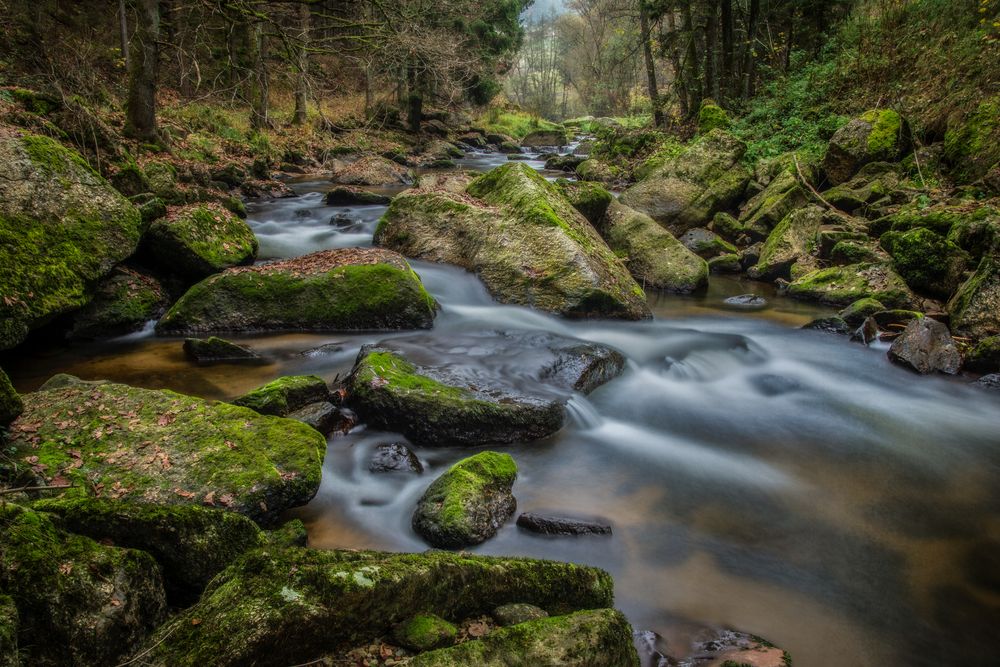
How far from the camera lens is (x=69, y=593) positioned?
74.5 inches

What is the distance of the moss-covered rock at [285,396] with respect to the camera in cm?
475

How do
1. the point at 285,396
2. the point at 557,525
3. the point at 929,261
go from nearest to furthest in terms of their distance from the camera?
the point at 557,525 → the point at 285,396 → the point at 929,261

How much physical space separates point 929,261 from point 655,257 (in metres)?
4.11

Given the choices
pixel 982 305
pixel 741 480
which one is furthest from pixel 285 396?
pixel 982 305

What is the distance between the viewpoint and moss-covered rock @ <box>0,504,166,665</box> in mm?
1828

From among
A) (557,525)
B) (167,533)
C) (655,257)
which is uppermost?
(655,257)

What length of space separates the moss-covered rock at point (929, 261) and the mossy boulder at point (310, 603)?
9.02 meters

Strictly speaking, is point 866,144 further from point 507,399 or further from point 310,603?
point 310,603

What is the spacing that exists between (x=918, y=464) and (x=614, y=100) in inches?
1797

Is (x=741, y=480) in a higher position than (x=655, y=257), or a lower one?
lower

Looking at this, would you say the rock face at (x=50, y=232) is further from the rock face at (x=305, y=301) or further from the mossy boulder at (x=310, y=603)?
the mossy boulder at (x=310, y=603)

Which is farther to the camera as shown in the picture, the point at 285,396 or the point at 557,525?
the point at 285,396

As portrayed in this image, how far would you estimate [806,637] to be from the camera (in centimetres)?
336

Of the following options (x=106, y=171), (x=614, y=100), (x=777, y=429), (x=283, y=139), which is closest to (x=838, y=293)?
(x=777, y=429)
